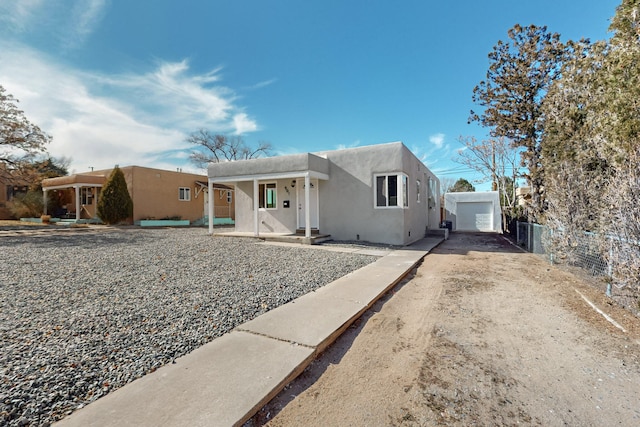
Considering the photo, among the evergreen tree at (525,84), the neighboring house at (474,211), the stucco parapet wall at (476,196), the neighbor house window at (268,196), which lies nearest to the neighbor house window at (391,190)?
the neighbor house window at (268,196)

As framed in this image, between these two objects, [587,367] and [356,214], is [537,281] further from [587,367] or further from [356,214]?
[356,214]

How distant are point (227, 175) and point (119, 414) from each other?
1180cm

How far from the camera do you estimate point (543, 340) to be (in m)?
3.39

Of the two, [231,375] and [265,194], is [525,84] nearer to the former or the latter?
[265,194]

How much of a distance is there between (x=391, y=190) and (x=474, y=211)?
16.0 metres

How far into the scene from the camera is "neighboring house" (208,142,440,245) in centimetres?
1066

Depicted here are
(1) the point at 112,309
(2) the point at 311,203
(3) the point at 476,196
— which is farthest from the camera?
(3) the point at 476,196

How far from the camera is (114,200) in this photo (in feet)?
58.8

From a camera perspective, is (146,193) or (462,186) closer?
(146,193)

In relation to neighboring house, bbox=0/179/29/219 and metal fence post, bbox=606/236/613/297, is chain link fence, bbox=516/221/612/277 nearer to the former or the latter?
metal fence post, bbox=606/236/613/297

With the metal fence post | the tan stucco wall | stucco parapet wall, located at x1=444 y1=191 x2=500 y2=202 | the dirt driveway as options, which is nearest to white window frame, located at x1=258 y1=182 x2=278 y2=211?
the dirt driveway

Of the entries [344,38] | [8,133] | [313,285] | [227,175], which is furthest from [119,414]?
[8,133]

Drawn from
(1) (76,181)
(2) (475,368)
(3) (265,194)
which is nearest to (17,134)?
(1) (76,181)

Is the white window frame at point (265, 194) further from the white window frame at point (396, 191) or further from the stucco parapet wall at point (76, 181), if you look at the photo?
the stucco parapet wall at point (76, 181)
